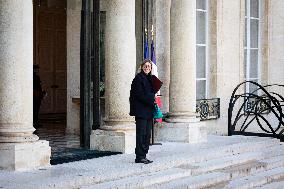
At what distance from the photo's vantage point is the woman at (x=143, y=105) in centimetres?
878

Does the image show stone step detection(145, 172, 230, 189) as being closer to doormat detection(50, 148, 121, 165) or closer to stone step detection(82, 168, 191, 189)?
stone step detection(82, 168, 191, 189)

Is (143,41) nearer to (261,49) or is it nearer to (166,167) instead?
(166,167)

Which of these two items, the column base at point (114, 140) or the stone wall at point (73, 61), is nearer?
the column base at point (114, 140)

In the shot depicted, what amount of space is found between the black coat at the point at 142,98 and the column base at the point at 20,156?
4.80 feet

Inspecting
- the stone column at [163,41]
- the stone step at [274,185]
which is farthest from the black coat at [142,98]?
the stone column at [163,41]

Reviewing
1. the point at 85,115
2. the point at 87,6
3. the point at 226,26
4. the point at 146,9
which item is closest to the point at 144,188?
the point at 85,115

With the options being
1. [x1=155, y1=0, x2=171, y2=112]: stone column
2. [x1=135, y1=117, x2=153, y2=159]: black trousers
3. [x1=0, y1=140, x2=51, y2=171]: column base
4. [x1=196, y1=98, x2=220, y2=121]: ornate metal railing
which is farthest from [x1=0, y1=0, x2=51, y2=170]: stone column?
[x1=196, y1=98, x2=220, y2=121]: ornate metal railing

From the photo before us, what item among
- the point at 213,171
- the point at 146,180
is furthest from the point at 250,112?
the point at 146,180

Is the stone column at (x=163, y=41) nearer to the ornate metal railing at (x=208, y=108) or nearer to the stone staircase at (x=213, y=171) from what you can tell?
the ornate metal railing at (x=208, y=108)

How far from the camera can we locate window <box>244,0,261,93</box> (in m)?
14.7

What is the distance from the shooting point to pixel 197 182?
854 centimetres

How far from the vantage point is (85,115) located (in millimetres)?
10430

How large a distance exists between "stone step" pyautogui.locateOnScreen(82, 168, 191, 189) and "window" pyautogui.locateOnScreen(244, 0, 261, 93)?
6390 mm

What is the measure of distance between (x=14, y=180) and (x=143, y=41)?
15.3ft
